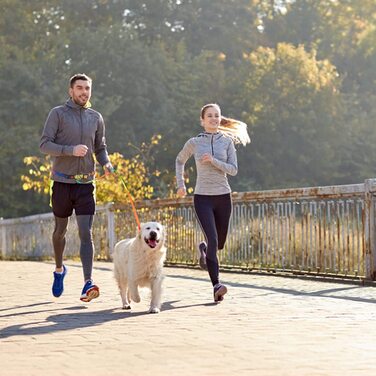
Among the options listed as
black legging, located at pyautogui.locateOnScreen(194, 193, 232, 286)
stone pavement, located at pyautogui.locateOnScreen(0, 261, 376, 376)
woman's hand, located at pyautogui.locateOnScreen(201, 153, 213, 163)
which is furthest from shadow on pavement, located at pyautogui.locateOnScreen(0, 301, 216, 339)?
woman's hand, located at pyautogui.locateOnScreen(201, 153, 213, 163)

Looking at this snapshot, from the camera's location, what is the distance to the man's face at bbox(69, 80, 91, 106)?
403 inches

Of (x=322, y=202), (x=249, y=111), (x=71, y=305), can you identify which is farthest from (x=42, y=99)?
(x=71, y=305)

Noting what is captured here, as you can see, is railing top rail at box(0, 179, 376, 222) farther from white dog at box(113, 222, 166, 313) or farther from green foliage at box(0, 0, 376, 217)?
green foliage at box(0, 0, 376, 217)

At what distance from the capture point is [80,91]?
404 inches

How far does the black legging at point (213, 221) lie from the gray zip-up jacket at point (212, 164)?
79 millimetres

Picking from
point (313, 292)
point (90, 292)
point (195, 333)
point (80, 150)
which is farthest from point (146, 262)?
point (313, 292)

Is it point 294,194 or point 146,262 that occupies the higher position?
point 294,194

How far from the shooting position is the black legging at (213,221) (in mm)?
10805

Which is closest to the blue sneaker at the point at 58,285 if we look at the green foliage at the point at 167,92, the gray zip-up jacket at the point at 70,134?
the gray zip-up jacket at the point at 70,134

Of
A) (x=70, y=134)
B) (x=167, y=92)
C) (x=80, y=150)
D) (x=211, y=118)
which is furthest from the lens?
(x=167, y=92)

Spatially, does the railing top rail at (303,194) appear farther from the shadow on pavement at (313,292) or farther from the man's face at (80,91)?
the man's face at (80,91)

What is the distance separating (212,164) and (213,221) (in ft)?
1.83

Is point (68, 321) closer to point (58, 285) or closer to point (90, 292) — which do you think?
point (90, 292)

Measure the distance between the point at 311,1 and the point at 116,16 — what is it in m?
12.7
